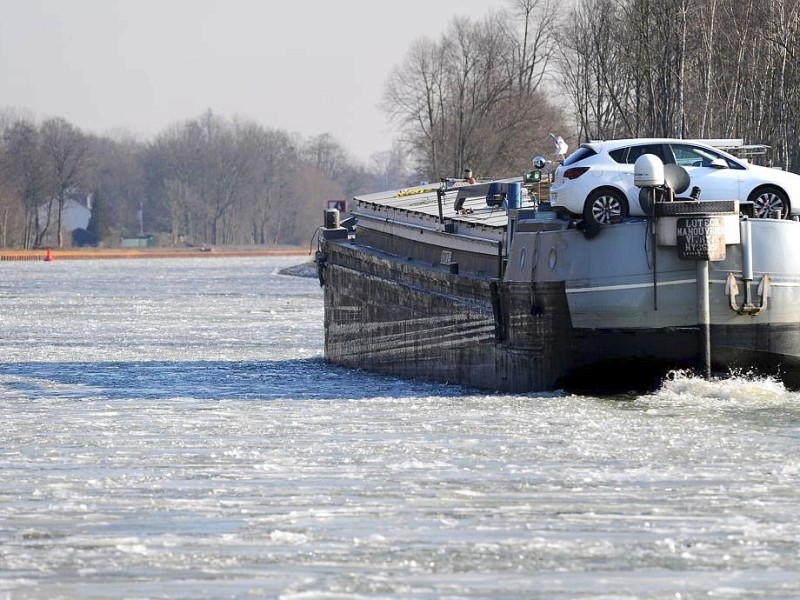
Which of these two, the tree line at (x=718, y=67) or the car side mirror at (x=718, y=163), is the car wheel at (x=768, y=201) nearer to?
the car side mirror at (x=718, y=163)

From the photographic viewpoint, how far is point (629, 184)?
2055 cm

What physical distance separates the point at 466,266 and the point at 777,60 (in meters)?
34.4

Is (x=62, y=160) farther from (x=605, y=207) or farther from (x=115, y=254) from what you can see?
(x=605, y=207)

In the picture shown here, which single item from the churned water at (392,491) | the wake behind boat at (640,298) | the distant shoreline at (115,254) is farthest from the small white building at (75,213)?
the wake behind boat at (640,298)

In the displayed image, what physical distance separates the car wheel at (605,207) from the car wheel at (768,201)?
1623 mm

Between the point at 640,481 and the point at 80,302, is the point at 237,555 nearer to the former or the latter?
the point at 640,481

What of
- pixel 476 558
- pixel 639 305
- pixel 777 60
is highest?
pixel 777 60

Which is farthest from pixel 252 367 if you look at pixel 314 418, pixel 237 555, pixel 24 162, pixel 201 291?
pixel 24 162

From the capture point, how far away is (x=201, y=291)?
217 ft

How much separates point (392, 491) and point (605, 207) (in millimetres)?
7615

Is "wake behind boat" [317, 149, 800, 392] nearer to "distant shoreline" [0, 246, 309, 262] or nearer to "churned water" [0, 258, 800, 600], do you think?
"churned water" [0, 258, 800, 600]

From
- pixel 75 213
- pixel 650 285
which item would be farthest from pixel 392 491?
pixel 75 213

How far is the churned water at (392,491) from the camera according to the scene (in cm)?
1080

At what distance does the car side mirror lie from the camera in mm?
20859
